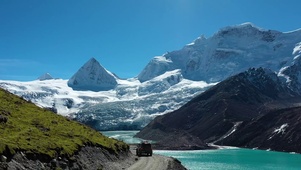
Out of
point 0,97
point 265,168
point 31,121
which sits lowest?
point 265,168

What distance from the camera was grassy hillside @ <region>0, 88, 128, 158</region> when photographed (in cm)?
4006

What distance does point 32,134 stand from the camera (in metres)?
46.1

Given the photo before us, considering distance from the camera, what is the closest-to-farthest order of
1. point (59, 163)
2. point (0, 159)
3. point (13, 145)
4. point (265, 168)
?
1. point (0, 159)
2. point (13, 145)
3. point (59, 163)
4. point (265, 168)

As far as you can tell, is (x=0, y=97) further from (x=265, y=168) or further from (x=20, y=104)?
(x=265, y=168)

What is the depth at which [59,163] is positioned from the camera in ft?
144

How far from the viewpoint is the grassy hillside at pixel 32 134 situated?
40062 mm

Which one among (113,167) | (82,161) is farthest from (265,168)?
(82,161)

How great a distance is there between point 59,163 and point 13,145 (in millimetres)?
7395

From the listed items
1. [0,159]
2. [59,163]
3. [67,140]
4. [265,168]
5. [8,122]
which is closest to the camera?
[0,159]

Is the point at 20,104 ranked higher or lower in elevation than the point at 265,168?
higher

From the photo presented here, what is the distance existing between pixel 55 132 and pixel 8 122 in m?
6.96

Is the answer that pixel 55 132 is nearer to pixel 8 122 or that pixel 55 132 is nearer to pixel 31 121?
pixel 31 121

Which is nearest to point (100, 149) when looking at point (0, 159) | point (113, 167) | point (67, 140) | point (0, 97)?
point (113, 167)

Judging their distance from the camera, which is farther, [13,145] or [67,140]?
[67,140]
